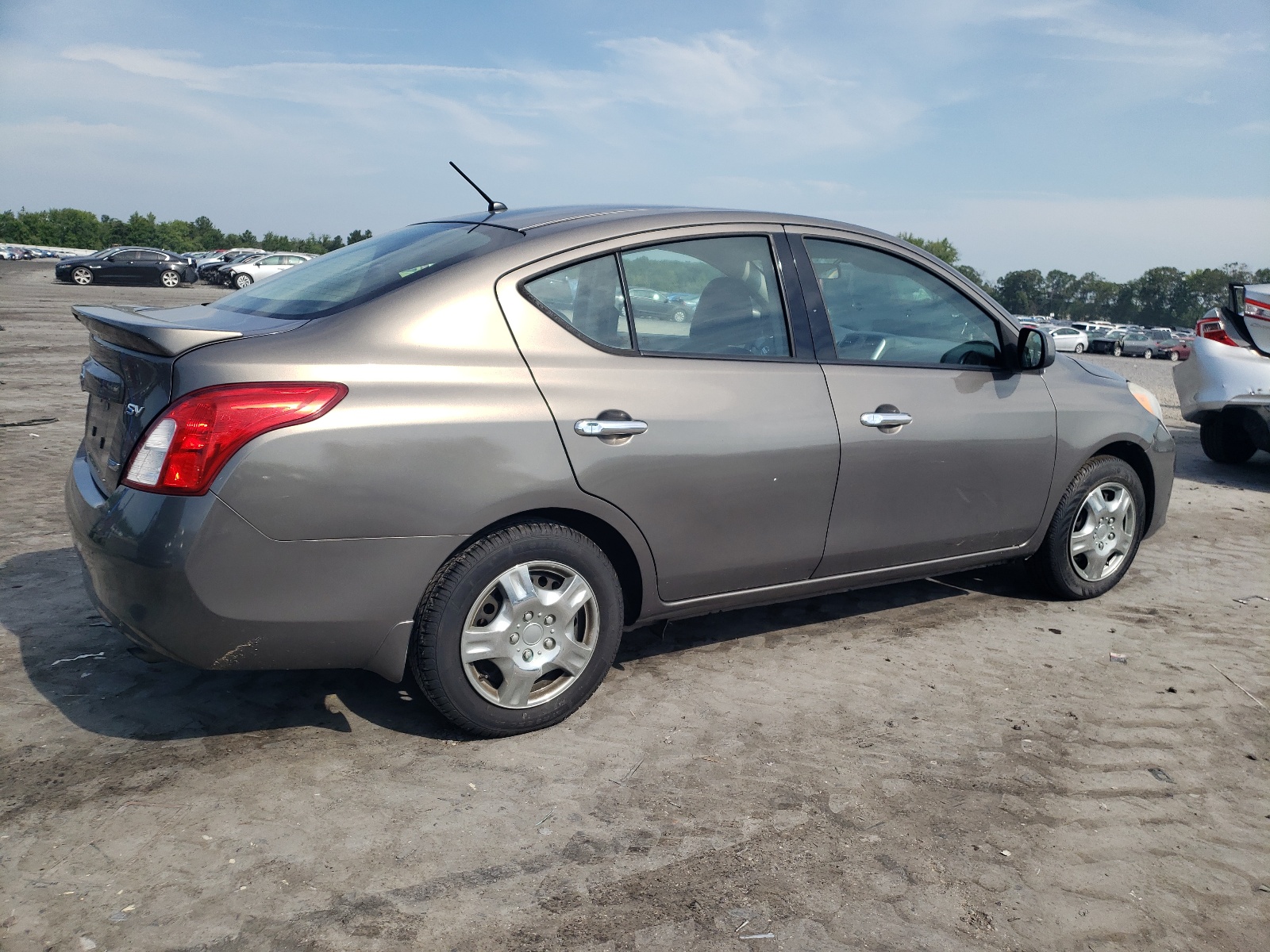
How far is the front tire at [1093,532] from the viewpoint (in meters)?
4.70

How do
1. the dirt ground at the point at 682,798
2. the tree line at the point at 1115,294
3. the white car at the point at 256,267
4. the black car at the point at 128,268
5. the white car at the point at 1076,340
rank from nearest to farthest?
the dirt ground at the point at 682,798 → the black car at the point at 128,268 → the white car at the point at 256,267 → the white car at the point at 1076,340 → the tree line at the point at 1115,294

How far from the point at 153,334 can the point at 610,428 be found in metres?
1.39

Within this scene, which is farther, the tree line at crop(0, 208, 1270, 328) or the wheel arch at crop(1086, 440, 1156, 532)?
the tree line at crop(0, 208, 1270, 328)

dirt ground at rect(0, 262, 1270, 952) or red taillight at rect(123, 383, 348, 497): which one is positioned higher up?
red taillight at rect(123, 383, 348, 497)

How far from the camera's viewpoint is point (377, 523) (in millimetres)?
2891

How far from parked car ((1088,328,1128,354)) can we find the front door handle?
5553cm

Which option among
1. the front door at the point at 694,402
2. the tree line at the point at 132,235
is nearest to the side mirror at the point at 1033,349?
the front door at the point at 694,402

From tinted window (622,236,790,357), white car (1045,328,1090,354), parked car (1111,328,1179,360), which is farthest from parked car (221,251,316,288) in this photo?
parked car (1111,328,1179,360)

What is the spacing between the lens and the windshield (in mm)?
3230

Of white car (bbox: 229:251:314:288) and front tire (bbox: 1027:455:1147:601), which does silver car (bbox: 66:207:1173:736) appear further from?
white car (bbox: 229:251:314:288)

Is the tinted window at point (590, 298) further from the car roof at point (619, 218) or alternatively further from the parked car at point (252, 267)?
the parked car at point (252, 267)

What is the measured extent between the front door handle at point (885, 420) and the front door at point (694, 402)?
7.2 inches

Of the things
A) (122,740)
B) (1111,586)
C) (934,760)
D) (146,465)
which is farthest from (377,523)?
(1111,586)

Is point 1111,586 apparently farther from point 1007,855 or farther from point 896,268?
point 1007,855
